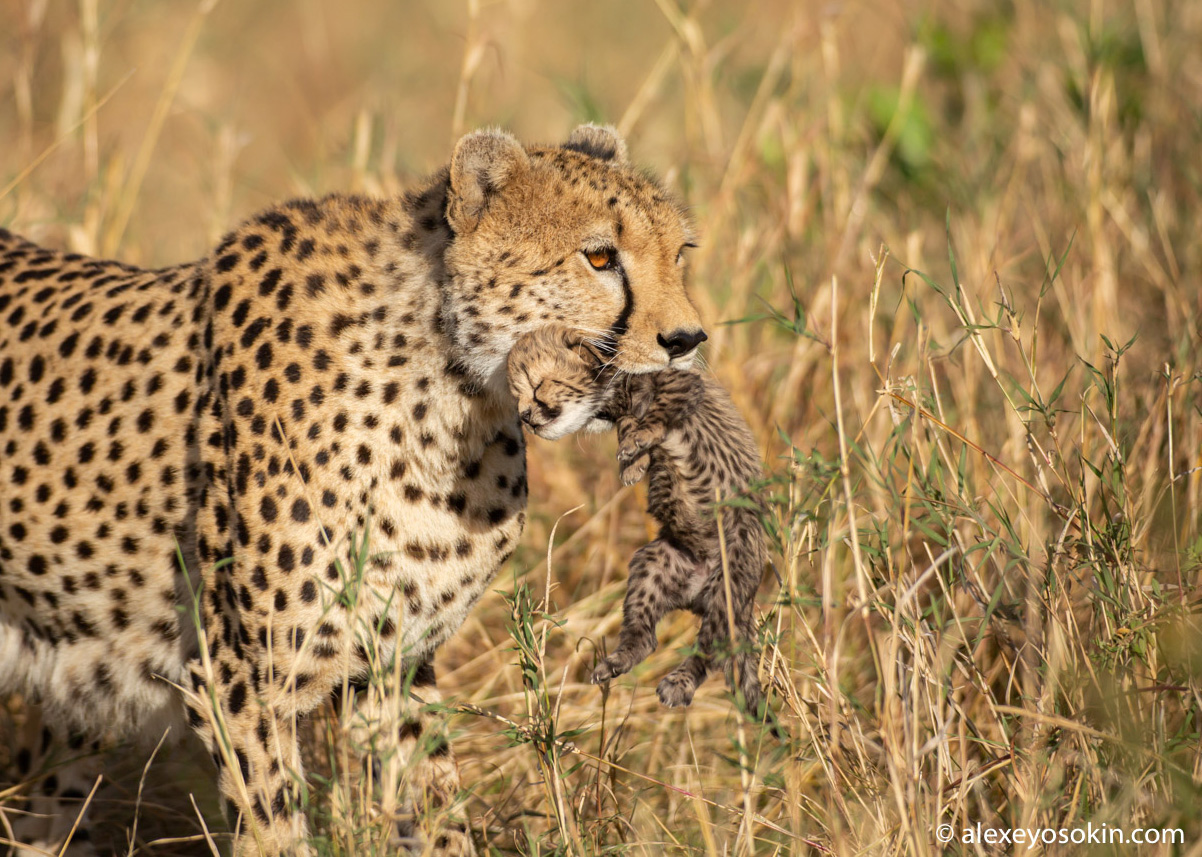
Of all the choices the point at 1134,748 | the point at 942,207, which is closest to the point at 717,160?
the point at 942,207

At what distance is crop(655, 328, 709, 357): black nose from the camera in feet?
8.21

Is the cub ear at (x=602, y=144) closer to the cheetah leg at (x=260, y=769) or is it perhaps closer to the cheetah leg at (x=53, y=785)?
the cheetah leg at (x=260, y=769)

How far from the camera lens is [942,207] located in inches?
199

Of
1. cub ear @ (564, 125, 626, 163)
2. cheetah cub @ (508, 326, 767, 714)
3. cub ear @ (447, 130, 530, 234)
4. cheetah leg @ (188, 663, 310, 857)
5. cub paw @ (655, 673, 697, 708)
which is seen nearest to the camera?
cub paw @ (655, 673, 697, 708)

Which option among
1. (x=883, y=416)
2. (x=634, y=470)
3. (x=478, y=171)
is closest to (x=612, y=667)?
(x=634, y=470)

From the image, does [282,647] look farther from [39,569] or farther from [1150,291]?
[1150,291]

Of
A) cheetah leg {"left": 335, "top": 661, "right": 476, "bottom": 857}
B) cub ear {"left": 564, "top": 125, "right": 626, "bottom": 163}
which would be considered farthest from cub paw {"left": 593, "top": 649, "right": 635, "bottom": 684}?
cub ear {"left": 564, "top": 125, "right": 626, "bottom": 163}

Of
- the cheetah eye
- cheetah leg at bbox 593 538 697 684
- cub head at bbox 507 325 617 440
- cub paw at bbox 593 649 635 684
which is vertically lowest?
cub paw at bbox 593 649 635 684

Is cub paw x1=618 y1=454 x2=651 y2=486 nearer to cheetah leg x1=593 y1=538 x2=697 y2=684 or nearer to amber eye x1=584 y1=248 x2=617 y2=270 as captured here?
cheetah leg x1=593 y1=538 x2=697 y2=684

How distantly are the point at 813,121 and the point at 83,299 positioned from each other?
2.68m

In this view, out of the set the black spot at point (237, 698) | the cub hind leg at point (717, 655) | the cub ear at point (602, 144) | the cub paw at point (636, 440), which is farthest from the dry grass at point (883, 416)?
the cub ear at point (602, 144)

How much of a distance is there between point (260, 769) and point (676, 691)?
872 mm

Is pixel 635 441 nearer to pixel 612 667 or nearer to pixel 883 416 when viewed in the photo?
pixel 612 667

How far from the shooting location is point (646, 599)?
2.46 meters
